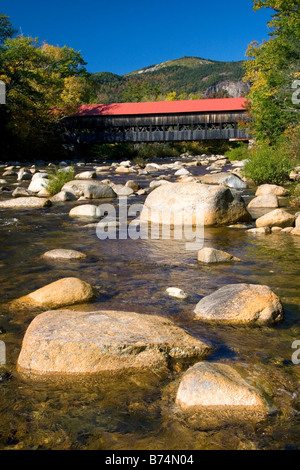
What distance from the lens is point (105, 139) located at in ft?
127

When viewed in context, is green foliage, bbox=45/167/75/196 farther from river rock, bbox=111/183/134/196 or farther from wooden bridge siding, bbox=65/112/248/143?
wooden bridge siding, bbox=65/112/248/143

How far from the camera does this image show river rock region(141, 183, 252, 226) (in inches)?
308

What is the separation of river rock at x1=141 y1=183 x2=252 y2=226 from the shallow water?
1.73 meters

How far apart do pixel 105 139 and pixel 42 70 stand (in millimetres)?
8771

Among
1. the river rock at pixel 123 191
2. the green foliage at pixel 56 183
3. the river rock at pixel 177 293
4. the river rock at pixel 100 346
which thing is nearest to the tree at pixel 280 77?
the river rock at pixel 123 191

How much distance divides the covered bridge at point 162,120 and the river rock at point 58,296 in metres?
35.1

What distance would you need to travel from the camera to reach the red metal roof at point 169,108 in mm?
37375

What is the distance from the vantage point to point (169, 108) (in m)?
37.9

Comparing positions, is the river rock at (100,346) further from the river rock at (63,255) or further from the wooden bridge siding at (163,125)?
the wooden bridge siding at (163,125)

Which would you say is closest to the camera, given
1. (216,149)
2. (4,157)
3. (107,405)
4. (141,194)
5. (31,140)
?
(107,405)

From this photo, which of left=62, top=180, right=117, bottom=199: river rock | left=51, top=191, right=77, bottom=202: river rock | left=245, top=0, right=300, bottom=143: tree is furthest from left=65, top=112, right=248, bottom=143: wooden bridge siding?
left=51, top=191, right=77, bottom=202: river rock
